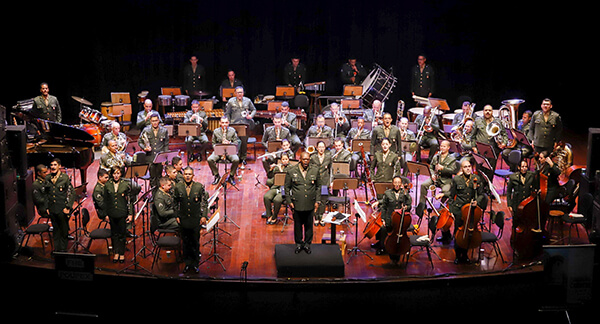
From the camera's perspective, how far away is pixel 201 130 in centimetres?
1580

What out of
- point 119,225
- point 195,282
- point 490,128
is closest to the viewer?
point 195,282

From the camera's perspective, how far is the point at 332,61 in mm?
19266

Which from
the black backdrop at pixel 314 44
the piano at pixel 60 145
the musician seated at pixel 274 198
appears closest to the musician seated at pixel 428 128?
the black backdrop at pixel 314 44

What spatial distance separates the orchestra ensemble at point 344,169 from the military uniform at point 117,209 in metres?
0.02

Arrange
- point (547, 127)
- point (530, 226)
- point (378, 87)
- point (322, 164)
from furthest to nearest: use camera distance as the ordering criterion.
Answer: point (378, 87)
point (547, 127)
point (322, 164)
point (530, 226)

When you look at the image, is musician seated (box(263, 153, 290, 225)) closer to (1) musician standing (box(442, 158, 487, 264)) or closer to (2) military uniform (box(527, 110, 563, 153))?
(1) musician standing (box(442, 158, 487, 264))

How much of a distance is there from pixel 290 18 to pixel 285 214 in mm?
8188

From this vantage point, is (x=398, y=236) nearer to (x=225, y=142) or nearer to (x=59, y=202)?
(x=59, y=202)

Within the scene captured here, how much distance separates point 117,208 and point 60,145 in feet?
10.00

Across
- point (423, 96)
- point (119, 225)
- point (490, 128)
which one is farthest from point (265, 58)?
point (119, 225)

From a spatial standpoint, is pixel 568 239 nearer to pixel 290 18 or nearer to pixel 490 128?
pixel 490 128

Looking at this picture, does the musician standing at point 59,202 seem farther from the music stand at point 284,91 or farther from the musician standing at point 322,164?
the music stand at point 284,91

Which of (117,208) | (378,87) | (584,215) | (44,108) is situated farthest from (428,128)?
(44,108)

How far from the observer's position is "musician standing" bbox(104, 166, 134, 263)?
1038 centimetres
